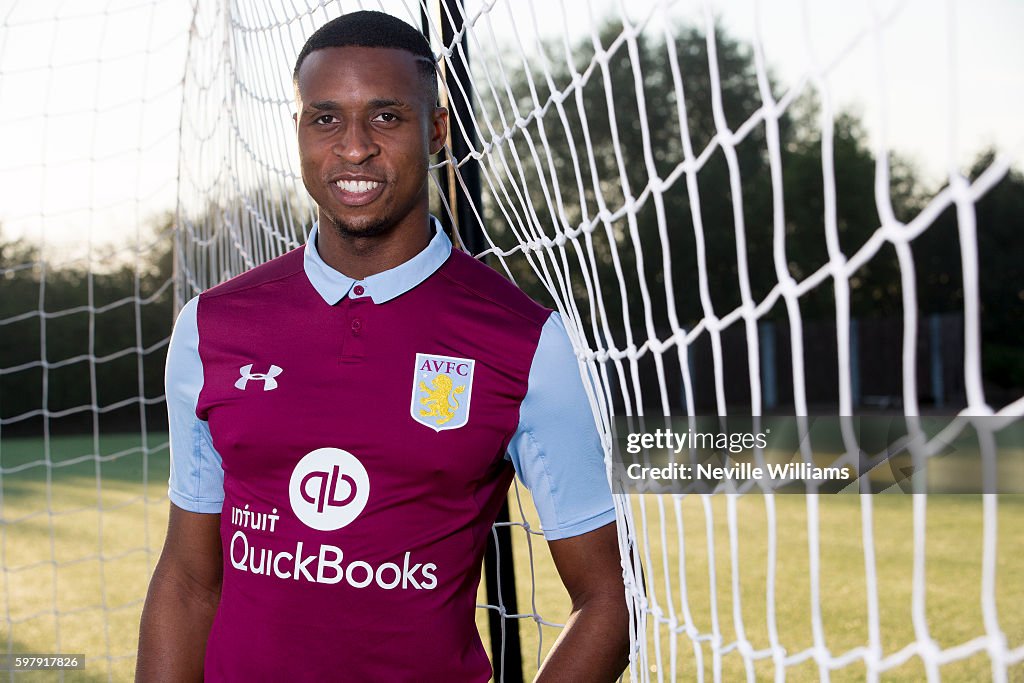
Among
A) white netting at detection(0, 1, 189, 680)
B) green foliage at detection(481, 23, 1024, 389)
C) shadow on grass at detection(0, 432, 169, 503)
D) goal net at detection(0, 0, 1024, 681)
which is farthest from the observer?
green foliage at detection(481, 23, 1024, 389)

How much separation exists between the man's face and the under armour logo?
0.22m

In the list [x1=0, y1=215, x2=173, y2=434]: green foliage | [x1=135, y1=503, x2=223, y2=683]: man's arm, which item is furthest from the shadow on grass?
[x1=135, y1=503, x2=223, y2=683]: man's arm

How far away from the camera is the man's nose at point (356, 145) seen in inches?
49.5

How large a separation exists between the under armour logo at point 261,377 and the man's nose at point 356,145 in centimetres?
31

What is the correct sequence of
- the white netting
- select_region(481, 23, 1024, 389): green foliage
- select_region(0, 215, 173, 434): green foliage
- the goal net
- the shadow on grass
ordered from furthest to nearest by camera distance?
select_region(481, 23, 1024, 389): green foliage → select_region(0, 215, 173, 434): green foliage → the shadow on grass → the white netting → the goal net

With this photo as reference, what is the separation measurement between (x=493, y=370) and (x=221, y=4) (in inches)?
84.7

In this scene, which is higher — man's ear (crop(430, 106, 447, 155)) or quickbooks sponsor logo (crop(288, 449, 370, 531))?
man's ear (crop(430, 106, 447, 155))

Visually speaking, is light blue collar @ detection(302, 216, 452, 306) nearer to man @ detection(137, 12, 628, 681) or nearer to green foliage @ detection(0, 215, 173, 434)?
man @ detection(137, 12, 628, 681)

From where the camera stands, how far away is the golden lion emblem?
1.29m

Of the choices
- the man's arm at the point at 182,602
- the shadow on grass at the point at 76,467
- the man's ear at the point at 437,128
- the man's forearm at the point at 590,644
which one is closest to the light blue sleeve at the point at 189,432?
the man's arm at the point at 182,602

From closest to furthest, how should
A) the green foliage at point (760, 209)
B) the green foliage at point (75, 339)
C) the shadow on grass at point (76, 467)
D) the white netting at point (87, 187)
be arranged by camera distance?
the white netting at point (87, 187) < the shadow on grass at point (76, 467) < the green foliage at point (75, 339) < the green foliage at point (760, 209)

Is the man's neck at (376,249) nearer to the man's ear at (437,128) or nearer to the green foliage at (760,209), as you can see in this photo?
the man's ear at (437,128)

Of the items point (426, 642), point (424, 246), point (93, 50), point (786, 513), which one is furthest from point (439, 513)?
point (786, 513)

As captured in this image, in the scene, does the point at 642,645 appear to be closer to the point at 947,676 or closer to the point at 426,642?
the point at 426,642
